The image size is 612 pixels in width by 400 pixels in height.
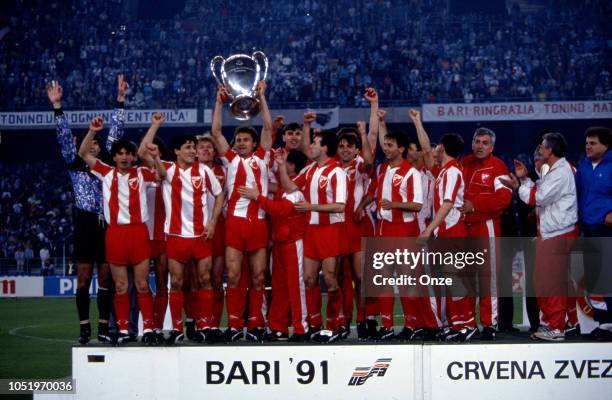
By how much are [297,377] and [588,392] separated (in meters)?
2.39

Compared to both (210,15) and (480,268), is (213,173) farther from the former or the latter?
(210,15)

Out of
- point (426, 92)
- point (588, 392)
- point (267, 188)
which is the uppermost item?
point (426, 92)

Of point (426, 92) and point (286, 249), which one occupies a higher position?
point (426, 92)

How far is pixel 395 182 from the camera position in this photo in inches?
322

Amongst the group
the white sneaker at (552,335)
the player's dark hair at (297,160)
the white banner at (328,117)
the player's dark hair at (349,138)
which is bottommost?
the white sneaker at (552,335)

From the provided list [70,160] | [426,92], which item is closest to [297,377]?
[70,160]

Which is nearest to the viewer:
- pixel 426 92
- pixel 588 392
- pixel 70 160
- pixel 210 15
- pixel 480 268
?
pixel 588 392

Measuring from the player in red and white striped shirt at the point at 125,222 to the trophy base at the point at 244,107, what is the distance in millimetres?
842

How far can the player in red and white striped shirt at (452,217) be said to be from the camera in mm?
7840

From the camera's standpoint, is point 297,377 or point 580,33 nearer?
point 297,377

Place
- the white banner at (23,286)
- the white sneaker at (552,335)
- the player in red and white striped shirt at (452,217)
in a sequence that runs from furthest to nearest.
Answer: the white banner at (23,286) < the player in red and white striped shirt at (452,217) < the white sneaker at (552,335)

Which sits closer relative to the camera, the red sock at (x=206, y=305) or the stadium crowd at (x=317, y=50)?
the red sock at (x=206, y=305)

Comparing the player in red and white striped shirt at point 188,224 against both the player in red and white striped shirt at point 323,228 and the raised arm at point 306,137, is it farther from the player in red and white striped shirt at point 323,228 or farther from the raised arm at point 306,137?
the raised arm at point 306,137

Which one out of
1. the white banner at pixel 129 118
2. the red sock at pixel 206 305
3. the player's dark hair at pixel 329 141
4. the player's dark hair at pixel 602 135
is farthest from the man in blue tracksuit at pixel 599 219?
the white banner at pixel 129 118
